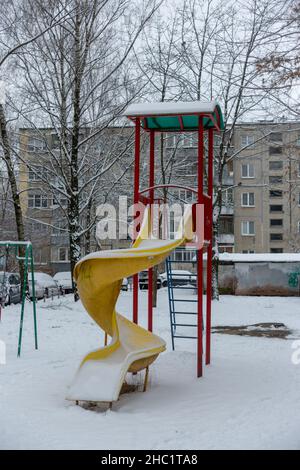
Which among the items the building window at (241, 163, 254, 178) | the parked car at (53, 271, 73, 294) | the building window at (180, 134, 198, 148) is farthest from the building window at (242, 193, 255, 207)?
the building window at (180, 134, 198, 148)

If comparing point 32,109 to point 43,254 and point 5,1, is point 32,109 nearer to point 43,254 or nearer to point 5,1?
point 5,1

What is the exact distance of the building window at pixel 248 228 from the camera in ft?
160

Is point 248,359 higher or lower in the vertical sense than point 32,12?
lower

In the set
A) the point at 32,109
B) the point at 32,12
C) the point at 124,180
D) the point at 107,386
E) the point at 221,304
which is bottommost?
the point at 221,304

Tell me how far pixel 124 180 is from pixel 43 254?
2689 centimetres

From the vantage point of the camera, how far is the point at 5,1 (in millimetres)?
12789

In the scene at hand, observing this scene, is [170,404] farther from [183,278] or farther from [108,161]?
[183,278]

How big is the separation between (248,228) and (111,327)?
43.7 metres

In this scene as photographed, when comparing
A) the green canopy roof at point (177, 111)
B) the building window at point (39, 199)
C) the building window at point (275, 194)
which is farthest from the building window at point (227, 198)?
the green canopy roof at point (177, 111)

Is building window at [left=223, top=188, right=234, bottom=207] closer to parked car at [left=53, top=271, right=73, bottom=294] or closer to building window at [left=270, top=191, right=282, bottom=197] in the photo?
building window at [left=270, top=191, right=282, bottom=197]

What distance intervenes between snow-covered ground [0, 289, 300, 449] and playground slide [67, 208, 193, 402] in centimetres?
26

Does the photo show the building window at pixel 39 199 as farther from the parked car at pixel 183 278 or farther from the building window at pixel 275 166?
the building window at pixel 275 166

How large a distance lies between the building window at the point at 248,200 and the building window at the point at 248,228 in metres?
1.61
